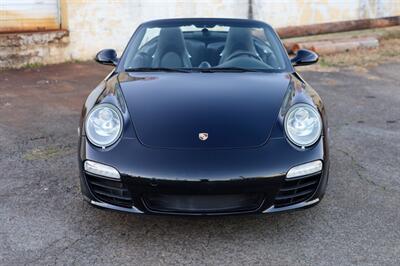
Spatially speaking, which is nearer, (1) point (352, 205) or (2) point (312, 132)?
(2) point (312, 132)

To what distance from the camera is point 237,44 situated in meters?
4.41

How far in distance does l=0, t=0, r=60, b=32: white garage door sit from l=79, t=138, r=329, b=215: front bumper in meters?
6.72

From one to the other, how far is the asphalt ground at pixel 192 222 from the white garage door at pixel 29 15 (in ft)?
13.1

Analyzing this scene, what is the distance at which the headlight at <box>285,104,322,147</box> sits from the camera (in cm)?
310

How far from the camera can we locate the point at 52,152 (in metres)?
4.71

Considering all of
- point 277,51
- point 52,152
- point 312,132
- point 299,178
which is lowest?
point 52,152

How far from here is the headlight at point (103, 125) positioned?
309 cm

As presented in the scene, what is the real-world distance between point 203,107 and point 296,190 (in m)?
0.82

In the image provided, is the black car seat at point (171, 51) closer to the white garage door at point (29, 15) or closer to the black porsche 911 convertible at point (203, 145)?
the black porsche 911 convertible at point (203, 145)

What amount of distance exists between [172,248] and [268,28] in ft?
8.25

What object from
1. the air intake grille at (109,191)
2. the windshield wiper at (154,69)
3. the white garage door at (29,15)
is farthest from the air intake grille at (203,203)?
the white garage door at (29,15)

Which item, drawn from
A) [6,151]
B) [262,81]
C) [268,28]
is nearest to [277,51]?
[268,28]

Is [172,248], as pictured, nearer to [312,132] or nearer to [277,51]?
[312,132]

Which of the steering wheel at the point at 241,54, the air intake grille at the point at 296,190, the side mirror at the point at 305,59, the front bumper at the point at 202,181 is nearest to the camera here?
the front bumper at the point at 202,181
